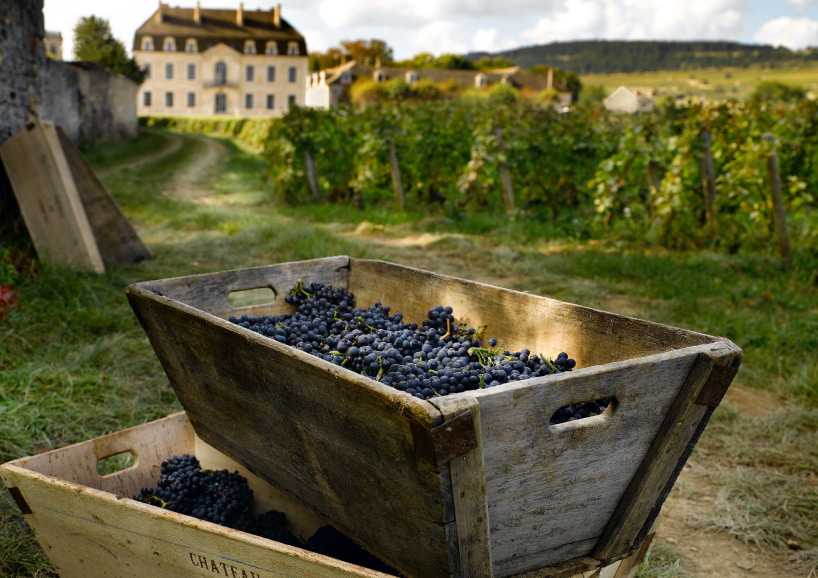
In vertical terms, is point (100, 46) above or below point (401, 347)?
above

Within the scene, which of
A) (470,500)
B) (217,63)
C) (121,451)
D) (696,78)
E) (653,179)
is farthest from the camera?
(696,78)

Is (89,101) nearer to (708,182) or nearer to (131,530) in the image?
(708,182)

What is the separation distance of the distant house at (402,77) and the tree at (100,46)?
27.0 metres

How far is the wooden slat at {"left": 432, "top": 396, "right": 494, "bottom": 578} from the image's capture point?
1.28 m

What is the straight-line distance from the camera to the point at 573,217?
8477 mm

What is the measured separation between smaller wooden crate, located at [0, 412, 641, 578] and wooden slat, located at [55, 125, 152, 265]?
390 cm

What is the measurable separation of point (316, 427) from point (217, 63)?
60511 millimetres

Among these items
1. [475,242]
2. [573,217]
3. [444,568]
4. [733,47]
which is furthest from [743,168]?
[733,47]

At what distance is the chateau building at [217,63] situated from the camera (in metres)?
55.8

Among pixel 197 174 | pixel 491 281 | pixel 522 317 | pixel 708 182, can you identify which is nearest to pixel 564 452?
pixel 522 317

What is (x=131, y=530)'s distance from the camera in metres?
1.79

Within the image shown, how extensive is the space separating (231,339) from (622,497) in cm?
116

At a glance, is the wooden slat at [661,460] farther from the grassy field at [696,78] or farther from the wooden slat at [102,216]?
the grassy field at [696,78]

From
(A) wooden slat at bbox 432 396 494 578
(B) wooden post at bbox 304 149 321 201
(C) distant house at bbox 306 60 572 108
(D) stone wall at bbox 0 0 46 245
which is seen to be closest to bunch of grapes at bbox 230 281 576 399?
(A) wooden slat at bbox 432 396 494 578
